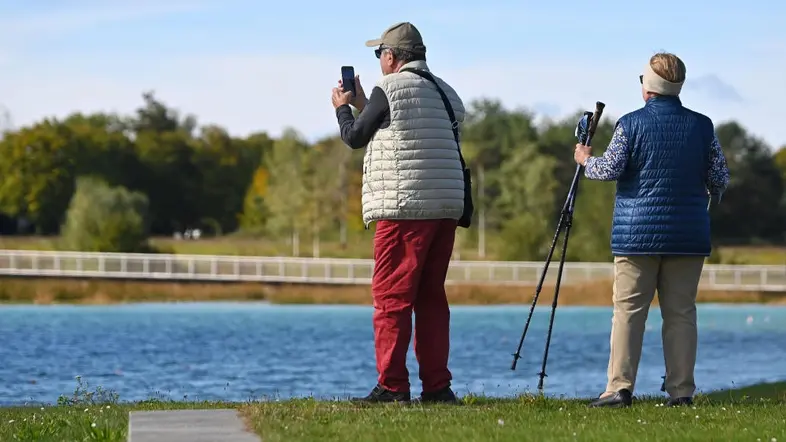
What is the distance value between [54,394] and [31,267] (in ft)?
121

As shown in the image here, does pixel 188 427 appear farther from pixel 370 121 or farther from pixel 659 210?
pixel 659 210

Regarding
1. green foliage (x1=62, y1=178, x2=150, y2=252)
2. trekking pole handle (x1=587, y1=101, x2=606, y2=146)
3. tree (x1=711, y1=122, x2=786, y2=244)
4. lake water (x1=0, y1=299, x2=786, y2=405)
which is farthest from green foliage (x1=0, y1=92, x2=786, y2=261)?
trekking pole handle (x1=587, y1=101, x2=606, y2=146)

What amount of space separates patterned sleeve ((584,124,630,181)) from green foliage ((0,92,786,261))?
5079cm

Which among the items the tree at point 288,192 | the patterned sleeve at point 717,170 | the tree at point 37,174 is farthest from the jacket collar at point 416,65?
the tree at point 37,174

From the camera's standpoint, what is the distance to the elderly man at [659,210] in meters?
7.64

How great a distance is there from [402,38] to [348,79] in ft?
1.40

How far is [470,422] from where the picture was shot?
6.85 metres

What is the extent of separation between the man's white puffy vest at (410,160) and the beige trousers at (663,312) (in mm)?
1003

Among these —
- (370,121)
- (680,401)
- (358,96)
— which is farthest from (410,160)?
(680,401)

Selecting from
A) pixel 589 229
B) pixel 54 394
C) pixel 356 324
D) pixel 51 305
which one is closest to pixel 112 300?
pixel 51 305

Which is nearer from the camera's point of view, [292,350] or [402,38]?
[402,38]

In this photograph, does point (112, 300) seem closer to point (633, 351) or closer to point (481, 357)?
point (481, 357)

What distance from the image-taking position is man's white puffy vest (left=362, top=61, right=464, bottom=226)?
7438 mm

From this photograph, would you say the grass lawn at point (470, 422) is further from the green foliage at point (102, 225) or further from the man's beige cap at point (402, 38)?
the green foliage at point (102, 225)
